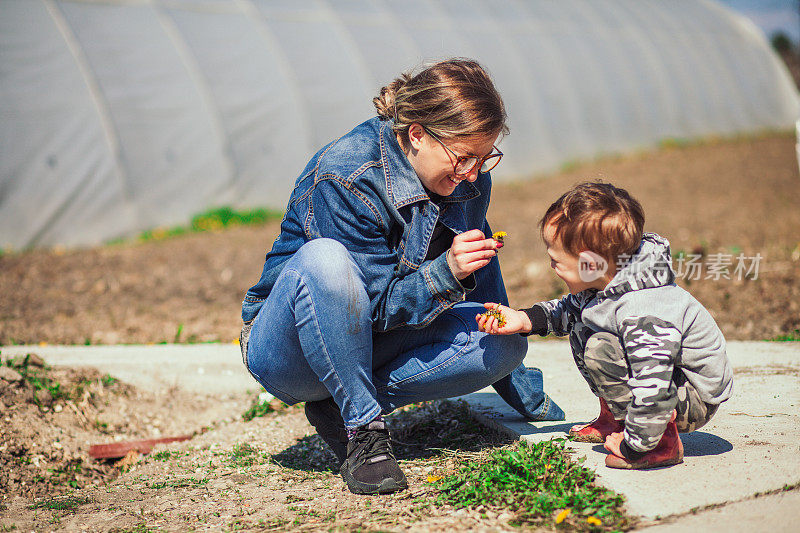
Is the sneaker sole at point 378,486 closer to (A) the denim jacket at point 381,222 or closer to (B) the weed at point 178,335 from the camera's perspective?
(A) the denim jacket at point 381,222

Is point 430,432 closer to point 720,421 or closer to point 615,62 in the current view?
point 720,421

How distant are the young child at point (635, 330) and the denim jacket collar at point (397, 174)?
455mm

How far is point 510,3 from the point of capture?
13.4m

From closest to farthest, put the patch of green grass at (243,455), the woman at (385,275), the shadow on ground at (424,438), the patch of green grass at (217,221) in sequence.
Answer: the woman at (385,275)
the shadow on ground at (424,438)
the patch of green grass at (243,455)
the patch of green grass at (217,221)

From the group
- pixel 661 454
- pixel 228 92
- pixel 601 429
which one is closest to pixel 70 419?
pixel 601 429

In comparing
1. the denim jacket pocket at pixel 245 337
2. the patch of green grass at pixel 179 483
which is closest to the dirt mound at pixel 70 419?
the patch of green grass at pixel 179 483

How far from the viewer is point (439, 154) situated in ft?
8.20

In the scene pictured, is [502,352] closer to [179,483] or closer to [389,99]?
[389,99]

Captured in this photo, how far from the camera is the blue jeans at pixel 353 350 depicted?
2.40m

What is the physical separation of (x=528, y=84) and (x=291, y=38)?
4.47 meters

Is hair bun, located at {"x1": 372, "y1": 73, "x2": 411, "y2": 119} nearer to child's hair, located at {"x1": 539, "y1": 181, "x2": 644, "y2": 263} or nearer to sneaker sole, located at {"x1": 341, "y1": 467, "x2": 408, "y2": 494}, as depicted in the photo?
child's hair, located at {"x1": 539, "y1": 181, "x2": 644, "y2": 263}

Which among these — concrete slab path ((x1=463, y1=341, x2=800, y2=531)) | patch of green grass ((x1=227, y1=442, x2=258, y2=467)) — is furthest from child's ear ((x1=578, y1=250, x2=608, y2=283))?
patch of green grass ((x1=227, y1=442, x2=258, y2=467))

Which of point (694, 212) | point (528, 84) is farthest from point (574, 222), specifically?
point (528, 84)

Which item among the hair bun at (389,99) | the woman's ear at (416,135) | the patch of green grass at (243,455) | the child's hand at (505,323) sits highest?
the hair bun at (389,99)
